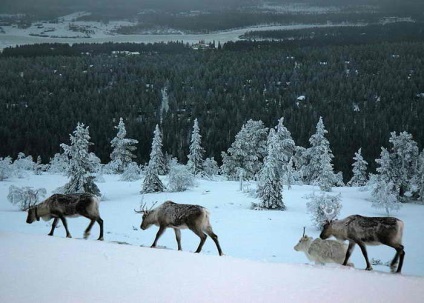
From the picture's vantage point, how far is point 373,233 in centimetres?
946

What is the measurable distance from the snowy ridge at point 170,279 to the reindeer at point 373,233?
180 centimetres

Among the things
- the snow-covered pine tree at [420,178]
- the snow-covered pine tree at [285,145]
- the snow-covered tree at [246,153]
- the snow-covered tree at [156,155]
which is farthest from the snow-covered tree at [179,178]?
the snow-covered pine tree at [420,178]

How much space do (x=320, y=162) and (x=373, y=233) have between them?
41326 mm

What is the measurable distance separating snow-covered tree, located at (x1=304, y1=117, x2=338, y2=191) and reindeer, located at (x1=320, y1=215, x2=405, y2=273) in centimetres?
3568

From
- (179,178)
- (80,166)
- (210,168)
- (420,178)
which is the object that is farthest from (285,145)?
(80,166)

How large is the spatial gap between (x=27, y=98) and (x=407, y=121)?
12806 centimetres

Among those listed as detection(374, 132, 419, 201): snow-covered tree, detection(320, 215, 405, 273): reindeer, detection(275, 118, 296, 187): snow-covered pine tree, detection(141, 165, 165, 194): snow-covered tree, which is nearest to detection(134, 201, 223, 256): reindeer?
detection(320, 215, 405, 273): reindeer

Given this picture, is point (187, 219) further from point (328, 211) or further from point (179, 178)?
point (179, 178)

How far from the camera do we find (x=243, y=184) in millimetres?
41688

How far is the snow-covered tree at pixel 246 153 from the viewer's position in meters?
51.8

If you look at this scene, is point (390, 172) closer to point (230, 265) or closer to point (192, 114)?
point (230, 265)

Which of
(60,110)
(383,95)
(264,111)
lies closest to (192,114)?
(264,111)

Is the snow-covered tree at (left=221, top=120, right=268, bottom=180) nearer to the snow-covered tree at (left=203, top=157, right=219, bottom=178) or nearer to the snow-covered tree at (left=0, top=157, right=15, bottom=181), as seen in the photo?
the snow-covered tree at (left=203, top=157, right=219, bottom=178)

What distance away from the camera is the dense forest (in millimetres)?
105438
